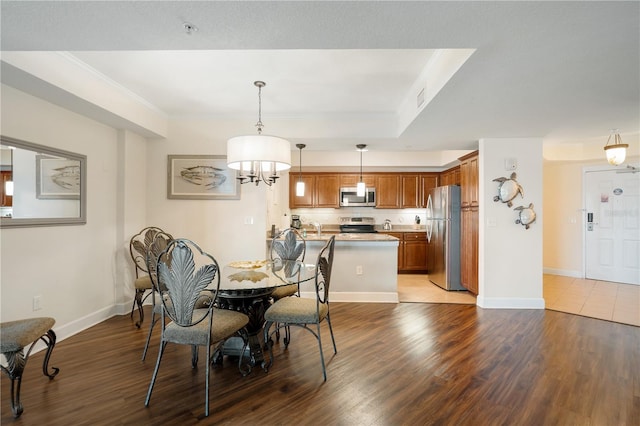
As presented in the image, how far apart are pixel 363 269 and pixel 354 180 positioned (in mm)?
2720

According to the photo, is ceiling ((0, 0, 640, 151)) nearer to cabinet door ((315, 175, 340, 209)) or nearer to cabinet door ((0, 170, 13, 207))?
cabinet door ((0, 170, 13, 207))

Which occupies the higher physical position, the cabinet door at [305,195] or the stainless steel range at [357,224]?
the cabinet door at [305,195]

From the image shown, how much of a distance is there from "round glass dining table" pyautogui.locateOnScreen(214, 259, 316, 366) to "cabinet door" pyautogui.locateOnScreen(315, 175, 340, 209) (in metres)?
3.87

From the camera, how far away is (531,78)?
7.39ft

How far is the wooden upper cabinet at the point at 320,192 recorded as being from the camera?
6512 mm

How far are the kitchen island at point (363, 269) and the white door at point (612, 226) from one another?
4033 millimetres

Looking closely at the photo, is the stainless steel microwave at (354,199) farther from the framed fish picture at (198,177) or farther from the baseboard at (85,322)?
the baseboard at (85,322)

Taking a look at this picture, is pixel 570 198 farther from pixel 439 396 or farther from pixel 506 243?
pixel 439 396

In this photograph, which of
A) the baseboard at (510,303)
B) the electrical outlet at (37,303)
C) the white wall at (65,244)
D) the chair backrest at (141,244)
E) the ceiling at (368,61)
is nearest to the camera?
the ceiling at (368,61)

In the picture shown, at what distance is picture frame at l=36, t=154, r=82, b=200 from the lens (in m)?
2.73

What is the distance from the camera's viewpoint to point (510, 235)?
4004mm

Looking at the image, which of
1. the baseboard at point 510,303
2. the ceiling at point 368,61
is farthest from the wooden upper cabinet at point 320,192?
the baseboard at point 510,303

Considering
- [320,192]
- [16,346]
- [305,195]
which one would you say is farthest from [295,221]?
[16,346]

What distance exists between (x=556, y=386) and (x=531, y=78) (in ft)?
7.29
